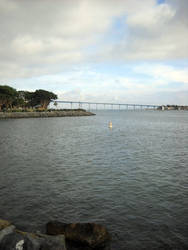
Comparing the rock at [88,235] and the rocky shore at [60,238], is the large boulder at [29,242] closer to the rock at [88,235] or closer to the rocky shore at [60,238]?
the rocky shore at [60,238]

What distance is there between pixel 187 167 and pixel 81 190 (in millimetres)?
12034

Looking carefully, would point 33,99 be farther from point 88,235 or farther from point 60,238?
point 60,238

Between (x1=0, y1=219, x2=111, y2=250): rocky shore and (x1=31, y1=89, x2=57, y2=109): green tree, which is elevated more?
(x1=31, y1=89, x2=57, y2=109): green tree

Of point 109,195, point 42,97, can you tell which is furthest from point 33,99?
point 109,195

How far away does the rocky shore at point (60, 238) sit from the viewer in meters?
7.30

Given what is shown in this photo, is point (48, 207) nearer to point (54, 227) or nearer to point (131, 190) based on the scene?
point (54, 227)

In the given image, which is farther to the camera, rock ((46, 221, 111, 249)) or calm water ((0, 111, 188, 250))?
calm water ((0, 111, 188, 250))

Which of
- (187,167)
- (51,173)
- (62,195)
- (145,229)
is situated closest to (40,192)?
(62,195)

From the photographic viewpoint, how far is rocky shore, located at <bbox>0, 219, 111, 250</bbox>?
7.30m

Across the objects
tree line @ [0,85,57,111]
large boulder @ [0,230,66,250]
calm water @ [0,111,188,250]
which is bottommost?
calm water @ [0,111,188,250]

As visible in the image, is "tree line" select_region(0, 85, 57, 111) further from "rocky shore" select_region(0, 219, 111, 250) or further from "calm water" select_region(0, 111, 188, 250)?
"rocky shore" select_region(0, 219, 111, 250)

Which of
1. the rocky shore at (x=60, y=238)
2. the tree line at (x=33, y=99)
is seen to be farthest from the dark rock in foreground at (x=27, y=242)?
the tree line at (x=33, y=99)

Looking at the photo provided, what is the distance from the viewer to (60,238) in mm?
7766

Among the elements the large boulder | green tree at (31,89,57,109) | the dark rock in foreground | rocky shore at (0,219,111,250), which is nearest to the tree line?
green tree at (31,89,57,109)
